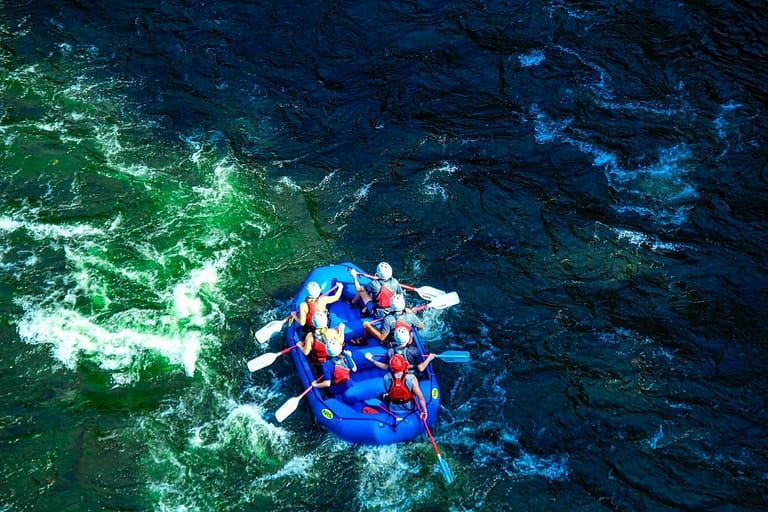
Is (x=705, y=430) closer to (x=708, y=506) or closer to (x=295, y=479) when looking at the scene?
(x=708, y=506)

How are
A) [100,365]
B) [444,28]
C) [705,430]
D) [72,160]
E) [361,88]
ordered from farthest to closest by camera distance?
[444,28], [361,88], [72,160], [100,365], [705,430]

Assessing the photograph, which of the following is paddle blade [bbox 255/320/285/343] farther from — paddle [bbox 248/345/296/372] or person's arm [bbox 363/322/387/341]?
person's arm [bbox 363/322/387/341]

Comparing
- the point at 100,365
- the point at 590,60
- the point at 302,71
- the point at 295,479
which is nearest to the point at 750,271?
the point at 590,60

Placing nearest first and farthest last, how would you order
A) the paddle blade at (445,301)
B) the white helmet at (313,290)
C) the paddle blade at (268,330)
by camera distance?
the white helmet at (313,290)
the paddle blade at (268,330)
the paddle blade at (445,301)

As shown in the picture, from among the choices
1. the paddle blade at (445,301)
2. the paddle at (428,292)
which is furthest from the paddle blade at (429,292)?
the paddle blade at (445,301)

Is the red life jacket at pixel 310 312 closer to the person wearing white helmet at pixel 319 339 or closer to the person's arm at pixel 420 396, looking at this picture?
the person wearing white helmet at pixel 319 339

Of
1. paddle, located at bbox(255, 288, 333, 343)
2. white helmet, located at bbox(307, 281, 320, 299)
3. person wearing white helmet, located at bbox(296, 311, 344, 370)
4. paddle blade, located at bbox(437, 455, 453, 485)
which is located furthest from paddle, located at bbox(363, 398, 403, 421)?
paddle, located at bbox(255, 288, 333, 343)

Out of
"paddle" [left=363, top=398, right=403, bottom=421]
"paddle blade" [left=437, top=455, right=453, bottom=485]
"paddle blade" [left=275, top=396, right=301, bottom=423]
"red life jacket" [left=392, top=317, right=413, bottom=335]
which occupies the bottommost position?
"paddle blade" [left=437, top=455, right=453, bottom=485]
